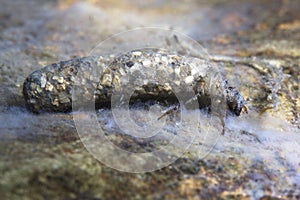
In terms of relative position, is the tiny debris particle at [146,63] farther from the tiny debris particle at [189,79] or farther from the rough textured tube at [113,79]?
the tiny debris particle at [189,79]

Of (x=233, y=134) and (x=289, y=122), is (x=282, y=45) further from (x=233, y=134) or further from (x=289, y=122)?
(x=233, y=134)

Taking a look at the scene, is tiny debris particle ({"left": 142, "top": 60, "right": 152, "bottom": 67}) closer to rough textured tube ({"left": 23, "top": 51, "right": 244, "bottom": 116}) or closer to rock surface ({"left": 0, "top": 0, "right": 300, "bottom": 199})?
rough textured tube ({"left": 23, "top": 51, "right": 244, "bottom": 116})

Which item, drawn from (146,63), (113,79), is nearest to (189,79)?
(146,63)

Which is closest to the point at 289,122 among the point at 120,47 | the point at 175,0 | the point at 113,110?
the point at 113,110

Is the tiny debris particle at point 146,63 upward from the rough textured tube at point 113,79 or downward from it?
upward

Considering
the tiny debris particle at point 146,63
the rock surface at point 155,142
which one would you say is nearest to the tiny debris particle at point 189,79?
the tiny debris particle at point 146,63

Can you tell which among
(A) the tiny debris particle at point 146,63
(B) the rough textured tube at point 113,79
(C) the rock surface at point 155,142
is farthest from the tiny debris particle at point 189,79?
(C) the rock surface at point 155,142

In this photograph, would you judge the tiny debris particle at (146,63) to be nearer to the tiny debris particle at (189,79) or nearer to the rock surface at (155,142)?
the tiny debris particle at (189,79)

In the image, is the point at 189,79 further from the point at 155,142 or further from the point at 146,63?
the point at 155,142

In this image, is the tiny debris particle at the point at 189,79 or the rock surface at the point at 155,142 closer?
the rock surface at the point at 155,142

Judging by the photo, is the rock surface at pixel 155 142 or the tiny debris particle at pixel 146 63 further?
the tiny debris particle at pixel 146 63
